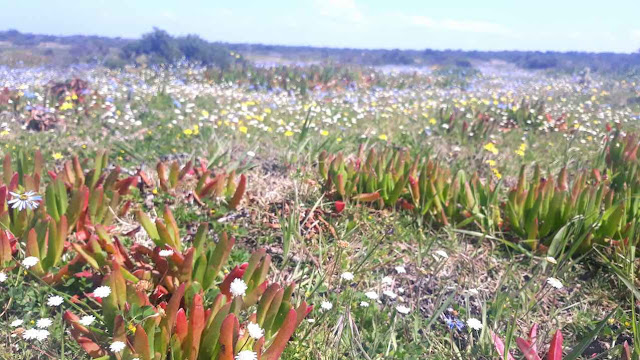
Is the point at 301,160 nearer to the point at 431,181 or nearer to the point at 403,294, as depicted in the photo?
the point at 431,181

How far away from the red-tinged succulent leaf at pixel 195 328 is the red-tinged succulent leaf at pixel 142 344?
15 centimetres

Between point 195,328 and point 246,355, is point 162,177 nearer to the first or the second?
point 195,328

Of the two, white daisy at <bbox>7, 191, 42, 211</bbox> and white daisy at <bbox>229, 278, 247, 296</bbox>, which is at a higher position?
white daisy at <bbox>7, 191, 42, 211</bbox>

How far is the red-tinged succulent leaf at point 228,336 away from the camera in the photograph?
1.56m

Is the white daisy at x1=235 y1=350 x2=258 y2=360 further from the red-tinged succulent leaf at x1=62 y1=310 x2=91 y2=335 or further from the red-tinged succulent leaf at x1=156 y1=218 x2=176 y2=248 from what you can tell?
the red-tinged succulent leaf at x1=156 y1=218 x2=176 y2=248

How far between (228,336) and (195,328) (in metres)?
0.15

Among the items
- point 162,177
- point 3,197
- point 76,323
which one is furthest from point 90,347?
point 162,177

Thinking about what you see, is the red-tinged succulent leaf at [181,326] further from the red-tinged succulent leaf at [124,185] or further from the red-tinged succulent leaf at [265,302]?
the red-tinged succulent leaf at [124,185]

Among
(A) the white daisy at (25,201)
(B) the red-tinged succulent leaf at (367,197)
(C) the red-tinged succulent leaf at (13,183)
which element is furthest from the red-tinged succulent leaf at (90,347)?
(B) the red-tinged succulent leaf at (367,197)

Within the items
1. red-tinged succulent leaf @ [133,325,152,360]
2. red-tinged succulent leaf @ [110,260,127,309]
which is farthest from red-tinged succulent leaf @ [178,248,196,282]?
red-tinged succulent leaf @ [133,325,152,360]

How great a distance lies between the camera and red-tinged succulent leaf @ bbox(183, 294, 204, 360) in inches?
65.1

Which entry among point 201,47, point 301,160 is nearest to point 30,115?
point 301,160

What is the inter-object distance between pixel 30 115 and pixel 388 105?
19.1ft

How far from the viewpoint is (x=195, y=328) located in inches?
65.4
